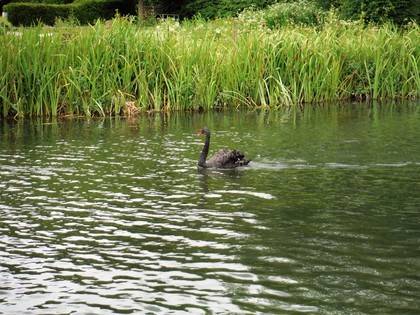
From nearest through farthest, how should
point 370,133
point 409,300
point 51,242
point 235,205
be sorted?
point 409,300
point 51,242
point 235,205
point 370,133

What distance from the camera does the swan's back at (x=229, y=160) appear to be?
1348 centimetres

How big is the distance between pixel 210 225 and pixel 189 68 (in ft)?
38.5

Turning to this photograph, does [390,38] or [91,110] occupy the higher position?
[390,38]

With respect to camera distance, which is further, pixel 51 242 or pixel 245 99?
pixel 245 99

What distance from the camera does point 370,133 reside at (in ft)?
55.9

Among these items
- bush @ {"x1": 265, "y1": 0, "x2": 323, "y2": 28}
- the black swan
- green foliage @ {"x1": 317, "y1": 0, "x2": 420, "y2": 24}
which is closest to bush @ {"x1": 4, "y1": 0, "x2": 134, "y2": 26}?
bush @ {"x1": 265, "y1": 0, "x2": 323, "y2": 28}

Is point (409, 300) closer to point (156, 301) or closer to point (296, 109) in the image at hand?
point (156, 301)

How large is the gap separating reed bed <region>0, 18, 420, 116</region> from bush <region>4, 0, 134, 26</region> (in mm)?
17563

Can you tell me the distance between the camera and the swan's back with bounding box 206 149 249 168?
1348cm

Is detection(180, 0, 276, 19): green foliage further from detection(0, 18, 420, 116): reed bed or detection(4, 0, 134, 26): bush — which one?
detection(0, 18, 420, 116): reed bed

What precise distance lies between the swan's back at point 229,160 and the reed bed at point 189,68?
7305mm

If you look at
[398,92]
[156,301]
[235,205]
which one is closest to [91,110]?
[398,92]

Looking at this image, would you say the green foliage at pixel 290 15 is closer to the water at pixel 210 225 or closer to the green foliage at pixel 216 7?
the green foliage at pixel 216 7

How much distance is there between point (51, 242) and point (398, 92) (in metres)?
16.5
